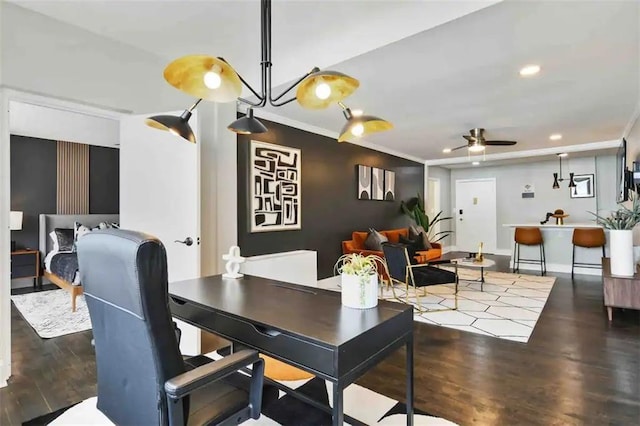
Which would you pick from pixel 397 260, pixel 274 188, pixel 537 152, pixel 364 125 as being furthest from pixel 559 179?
pixel 364 125

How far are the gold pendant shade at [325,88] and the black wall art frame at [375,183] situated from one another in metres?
4.21

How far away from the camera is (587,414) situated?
1.94 m

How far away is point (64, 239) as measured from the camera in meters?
5.38

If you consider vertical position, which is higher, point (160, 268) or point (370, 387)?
point (160, 268)

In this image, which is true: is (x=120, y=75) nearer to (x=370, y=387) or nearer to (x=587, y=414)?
(x=370, y=387)

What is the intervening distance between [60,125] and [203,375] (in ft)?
18.2

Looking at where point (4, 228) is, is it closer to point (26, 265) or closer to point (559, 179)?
point (26, 265)

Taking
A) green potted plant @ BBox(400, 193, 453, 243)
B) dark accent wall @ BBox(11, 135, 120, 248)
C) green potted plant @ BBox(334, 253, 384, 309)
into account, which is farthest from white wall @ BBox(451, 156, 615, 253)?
dark accent wall @ BBox(11, 135, 120, 248)

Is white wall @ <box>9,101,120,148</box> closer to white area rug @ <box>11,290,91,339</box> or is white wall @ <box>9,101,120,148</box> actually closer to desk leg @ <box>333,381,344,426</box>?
white area rug @ <box>11,290,91,339</box>

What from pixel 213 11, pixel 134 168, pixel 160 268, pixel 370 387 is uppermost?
pixel 213 11

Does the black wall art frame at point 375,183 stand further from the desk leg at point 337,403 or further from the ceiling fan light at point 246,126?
the desk leg at point 337,403

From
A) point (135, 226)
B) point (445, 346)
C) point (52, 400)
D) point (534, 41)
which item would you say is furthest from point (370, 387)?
point (534, 41)

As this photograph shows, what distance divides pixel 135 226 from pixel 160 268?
7.50ft

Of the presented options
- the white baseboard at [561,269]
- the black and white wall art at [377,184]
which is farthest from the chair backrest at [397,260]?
the white baseboard at [561,269]
